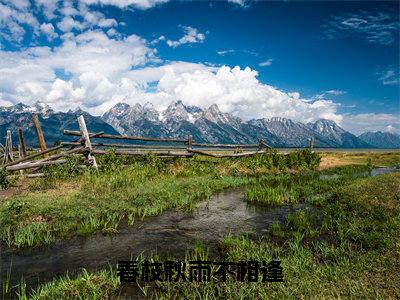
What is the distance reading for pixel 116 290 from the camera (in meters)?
4.97

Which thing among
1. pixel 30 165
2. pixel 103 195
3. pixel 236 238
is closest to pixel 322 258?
pixel 236 238

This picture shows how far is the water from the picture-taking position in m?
5.98

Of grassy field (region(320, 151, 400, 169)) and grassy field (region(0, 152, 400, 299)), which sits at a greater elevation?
grassy field (region(320, 151, 400, 169))

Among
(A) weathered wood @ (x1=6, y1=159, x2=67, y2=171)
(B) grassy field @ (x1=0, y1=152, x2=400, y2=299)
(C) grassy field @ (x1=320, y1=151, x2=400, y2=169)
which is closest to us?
(B) grassy field @ (x1=0, y1=152, x2=400, y2=299)

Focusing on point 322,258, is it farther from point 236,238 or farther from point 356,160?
point 356,160

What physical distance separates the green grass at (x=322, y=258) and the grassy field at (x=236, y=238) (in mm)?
18

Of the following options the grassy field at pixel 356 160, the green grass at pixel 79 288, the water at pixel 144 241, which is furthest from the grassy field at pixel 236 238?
the grassy field at pixel 356 160

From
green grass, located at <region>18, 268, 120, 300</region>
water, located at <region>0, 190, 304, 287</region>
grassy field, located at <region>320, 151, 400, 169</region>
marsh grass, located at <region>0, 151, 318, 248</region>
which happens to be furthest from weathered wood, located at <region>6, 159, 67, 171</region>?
→ grassy field, located at <region>320, 151, 400, 169</region>

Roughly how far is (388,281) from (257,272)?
204cm

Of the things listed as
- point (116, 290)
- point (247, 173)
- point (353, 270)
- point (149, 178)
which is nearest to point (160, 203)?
point (149, 178)

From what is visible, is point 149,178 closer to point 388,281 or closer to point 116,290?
point 116,290

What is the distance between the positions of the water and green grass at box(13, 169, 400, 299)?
0.66 metres

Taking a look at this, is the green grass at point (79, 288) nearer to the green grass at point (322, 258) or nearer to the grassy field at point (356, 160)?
the green grass at point (322, 258)

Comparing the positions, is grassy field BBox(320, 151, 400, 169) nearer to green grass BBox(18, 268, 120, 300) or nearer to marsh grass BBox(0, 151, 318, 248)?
marsh grass BBox(0, 151, 318, 248)
